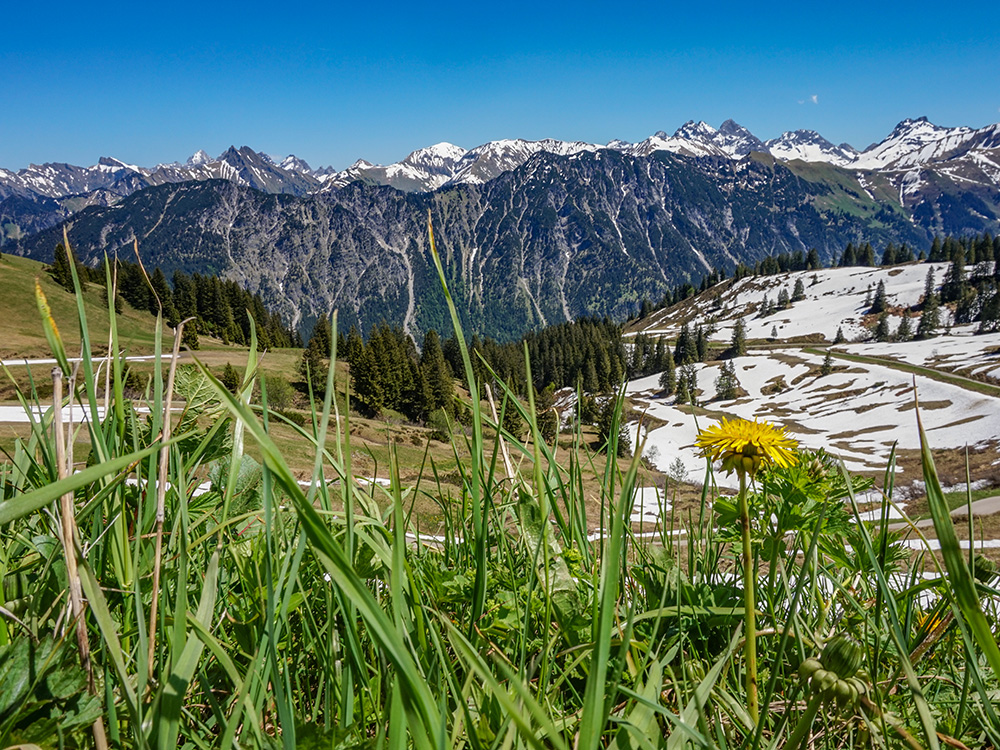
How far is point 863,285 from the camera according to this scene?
15912cm

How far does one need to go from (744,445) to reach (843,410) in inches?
3831

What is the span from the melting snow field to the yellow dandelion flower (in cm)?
4980

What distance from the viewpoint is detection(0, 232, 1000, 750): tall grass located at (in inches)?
28.5

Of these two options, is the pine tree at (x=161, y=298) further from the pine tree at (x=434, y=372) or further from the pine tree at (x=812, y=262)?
the pine tree at (x=812, y=262)

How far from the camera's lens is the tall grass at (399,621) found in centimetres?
73

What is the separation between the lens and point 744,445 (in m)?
1.19

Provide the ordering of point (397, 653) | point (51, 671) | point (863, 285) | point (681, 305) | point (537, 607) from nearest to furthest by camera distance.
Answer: point (397, 653) < point (51, 671) < point (537, 607) < point (863, 285) < point (681, 305)

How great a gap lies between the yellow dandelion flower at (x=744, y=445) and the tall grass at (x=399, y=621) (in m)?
0.16

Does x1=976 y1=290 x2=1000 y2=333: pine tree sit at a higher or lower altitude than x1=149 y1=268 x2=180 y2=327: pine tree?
lower

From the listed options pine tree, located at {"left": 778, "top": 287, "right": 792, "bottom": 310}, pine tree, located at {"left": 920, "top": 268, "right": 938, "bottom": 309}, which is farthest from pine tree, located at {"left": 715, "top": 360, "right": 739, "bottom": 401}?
pine tree, located at {"left": 778, "top": 287, "right": 792, "bottom": 310}

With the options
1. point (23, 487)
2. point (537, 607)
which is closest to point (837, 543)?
point (537, 607)

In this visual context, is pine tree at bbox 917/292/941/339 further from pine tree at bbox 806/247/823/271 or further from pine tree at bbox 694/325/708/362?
pine tree at bbox 806/247/823/271

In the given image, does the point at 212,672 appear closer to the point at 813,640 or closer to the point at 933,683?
the point at 813,640

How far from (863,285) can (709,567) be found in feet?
616
